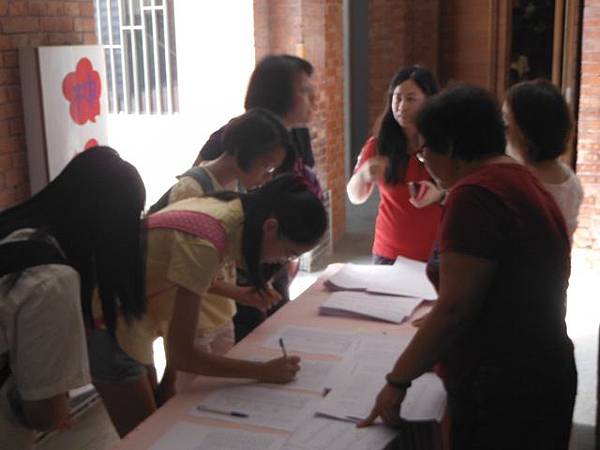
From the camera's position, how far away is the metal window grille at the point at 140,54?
21.5 feet

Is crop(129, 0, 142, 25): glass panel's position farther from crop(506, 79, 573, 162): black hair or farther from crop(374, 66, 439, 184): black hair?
crop(506, 79, 573, 162): black hair

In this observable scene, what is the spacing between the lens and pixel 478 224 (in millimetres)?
1633

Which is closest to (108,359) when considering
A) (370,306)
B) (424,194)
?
(370,306)

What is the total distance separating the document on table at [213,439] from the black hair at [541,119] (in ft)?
4.69

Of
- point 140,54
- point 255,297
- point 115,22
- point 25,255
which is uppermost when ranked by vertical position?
point 115,22

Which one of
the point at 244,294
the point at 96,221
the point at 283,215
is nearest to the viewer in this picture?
the point at 96,221

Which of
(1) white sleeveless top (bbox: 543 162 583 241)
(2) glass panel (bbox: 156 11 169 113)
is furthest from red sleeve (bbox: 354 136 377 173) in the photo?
(2) glass panel (bbox: 156 11 169 113)

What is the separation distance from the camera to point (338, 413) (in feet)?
6.28

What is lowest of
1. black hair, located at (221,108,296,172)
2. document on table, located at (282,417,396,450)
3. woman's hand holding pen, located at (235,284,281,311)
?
document on table, located at (282,417,396,450)

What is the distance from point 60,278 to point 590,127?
520 cm

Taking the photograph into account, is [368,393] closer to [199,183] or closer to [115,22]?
[199,183]

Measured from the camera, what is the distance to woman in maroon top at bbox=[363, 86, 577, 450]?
165 cm

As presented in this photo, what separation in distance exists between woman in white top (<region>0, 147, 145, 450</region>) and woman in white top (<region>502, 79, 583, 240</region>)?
150cm

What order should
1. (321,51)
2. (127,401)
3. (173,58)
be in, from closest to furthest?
(127,401)
(321,51)
(173,58)
